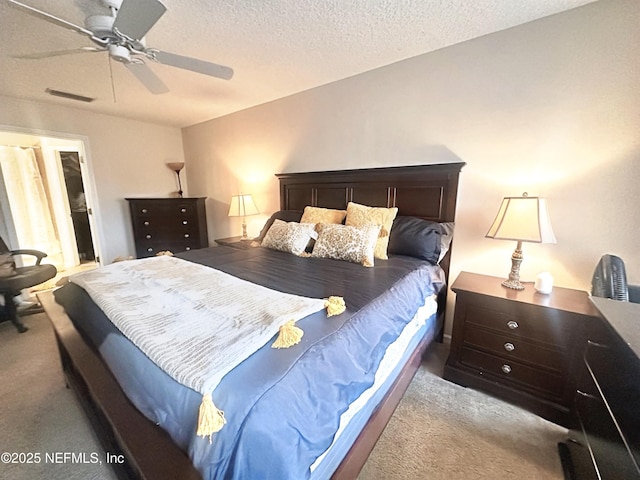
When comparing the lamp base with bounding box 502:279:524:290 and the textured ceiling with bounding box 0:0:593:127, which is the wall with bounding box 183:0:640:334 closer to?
the textured ceiling with bounding box 0:0:593:127

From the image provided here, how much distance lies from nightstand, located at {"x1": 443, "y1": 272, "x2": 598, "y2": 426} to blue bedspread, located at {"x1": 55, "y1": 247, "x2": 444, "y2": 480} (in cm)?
54

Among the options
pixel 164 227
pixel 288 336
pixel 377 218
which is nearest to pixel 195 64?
pixel 377 218

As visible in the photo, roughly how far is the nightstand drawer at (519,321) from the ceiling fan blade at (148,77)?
2.93 meters

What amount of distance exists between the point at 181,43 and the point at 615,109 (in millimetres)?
2949

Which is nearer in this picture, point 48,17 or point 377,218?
point 48,17

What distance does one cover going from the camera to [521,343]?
64.6 inches

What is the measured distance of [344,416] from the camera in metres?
1.02

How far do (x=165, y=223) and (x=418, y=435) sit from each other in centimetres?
409

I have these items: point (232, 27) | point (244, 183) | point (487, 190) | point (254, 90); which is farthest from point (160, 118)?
point (487, 190)

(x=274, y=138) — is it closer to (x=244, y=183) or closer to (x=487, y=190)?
(x=244, y=183)

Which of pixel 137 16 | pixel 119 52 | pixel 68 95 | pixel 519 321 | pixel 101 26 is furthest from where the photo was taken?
pixel 68 95

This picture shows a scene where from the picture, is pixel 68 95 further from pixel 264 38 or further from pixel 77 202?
pixel 264 38

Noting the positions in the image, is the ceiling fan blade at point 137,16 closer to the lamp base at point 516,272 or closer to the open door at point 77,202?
the lamp base at point 516,272

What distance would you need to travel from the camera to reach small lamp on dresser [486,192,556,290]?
1.64m
